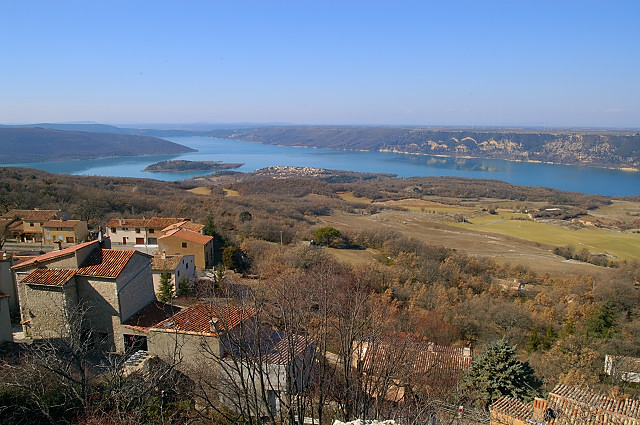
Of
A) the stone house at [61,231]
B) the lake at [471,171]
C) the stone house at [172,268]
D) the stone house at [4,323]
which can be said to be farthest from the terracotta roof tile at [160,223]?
the lake at [471,171]

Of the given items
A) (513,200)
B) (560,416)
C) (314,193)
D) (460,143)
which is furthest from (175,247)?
(460,143)

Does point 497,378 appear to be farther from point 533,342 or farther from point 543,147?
point 543,147

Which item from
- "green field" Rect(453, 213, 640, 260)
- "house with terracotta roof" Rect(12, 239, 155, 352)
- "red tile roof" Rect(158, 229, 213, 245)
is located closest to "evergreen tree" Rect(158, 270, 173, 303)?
"house with terracotta roof" Rect(12, 239, 155, 352)

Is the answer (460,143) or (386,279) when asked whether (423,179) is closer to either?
(386,279)

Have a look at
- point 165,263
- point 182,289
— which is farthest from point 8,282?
point 182,289

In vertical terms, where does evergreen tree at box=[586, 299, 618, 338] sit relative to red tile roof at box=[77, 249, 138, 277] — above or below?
below

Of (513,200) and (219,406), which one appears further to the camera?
(513,200)

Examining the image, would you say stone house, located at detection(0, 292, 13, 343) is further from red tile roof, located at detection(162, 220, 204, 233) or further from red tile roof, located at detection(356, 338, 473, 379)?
red tile roof, located at detection(162, 220, 204, 233)

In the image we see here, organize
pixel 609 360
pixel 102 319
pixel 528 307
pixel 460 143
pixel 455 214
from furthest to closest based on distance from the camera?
pixel 460 143, pixel 455 214, pixel 528 307, pixel 609 360, pixel 102 319
